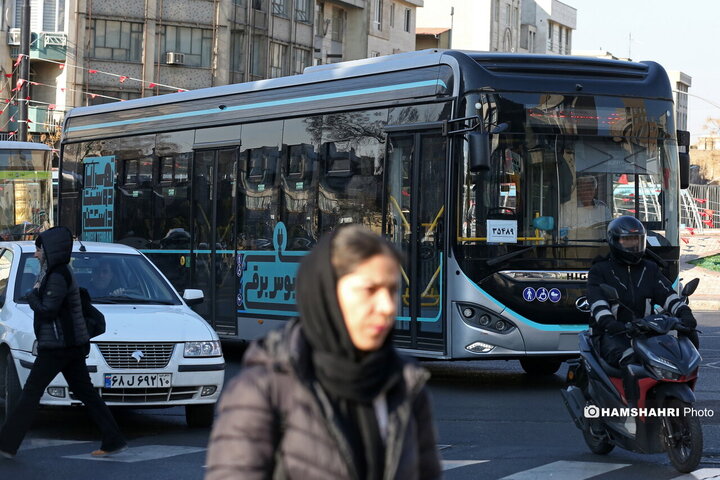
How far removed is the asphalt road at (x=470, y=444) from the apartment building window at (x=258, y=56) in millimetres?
47038

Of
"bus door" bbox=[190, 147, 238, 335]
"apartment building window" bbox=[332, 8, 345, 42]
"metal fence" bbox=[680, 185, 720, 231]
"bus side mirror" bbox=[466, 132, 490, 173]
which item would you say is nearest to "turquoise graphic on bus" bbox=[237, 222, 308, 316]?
"bus door" bbox=[190, 147, 238, 335]

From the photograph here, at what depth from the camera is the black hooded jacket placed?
29.8ft

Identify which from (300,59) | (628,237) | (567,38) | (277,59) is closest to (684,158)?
(628,237)

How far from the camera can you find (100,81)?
53719mm

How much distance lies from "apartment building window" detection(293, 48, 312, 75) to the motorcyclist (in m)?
55.0

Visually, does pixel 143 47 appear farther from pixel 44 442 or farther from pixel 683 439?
pixel 683 439

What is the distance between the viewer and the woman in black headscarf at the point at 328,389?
294 centimetres

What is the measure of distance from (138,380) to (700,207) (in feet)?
118

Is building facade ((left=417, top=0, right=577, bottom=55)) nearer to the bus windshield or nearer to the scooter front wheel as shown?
the bus windshield

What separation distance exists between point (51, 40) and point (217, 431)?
5180cm

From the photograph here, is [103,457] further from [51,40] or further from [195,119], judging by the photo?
[51,40]

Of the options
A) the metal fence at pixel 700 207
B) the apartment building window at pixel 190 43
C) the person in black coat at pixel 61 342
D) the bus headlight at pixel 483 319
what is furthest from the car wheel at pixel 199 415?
the apartment building window at pixel 190 43

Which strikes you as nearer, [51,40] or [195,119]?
[195,119]

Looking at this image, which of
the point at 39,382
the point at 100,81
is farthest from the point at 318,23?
the point at 39,382
